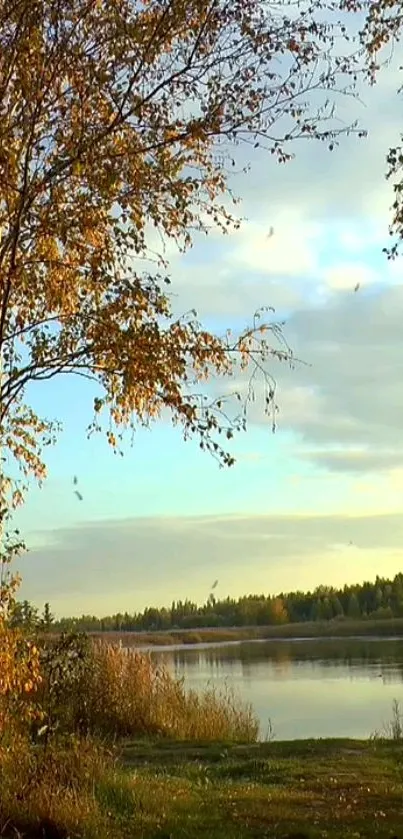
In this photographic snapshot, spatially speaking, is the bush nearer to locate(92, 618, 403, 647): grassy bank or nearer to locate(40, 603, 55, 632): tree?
locate(40, 603, 55, 632): tree

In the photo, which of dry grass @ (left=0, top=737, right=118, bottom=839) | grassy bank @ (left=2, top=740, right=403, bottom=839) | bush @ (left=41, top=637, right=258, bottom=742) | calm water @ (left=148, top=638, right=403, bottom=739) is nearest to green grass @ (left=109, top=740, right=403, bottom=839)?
grassy bank @ (left=2, top=740, right=403, bottom=839)

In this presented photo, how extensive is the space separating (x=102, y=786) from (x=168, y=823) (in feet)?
2.87

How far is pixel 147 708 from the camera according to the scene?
620 inches

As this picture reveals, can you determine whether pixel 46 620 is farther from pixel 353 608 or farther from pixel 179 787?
pixel 353 608

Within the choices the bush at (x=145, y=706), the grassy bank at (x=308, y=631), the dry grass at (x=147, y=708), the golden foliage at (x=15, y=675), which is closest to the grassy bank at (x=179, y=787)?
the golden foliage at (x=15, y=675)

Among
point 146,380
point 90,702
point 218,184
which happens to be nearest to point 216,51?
point 218,184

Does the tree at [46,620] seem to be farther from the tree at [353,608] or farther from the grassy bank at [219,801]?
the tree at [353,608]

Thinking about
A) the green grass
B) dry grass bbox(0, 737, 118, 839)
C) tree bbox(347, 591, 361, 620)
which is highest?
tree bbox(347, 591, 361, 620)

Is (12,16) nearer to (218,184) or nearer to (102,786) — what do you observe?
(218,184)

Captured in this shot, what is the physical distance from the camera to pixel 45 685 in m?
8.58

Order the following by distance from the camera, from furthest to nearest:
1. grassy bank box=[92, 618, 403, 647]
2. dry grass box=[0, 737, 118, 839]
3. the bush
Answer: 1. grassy bank box=[92, 618, 403, 647]
2. the bush
3. dry grass box=[0, 737, 118, 839]

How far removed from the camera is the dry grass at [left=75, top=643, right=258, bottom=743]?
50.4 ft

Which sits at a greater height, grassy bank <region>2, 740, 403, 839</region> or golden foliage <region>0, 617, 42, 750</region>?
golden foliage <region>0, 617, 42, 750</region>

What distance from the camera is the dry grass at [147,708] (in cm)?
1535
